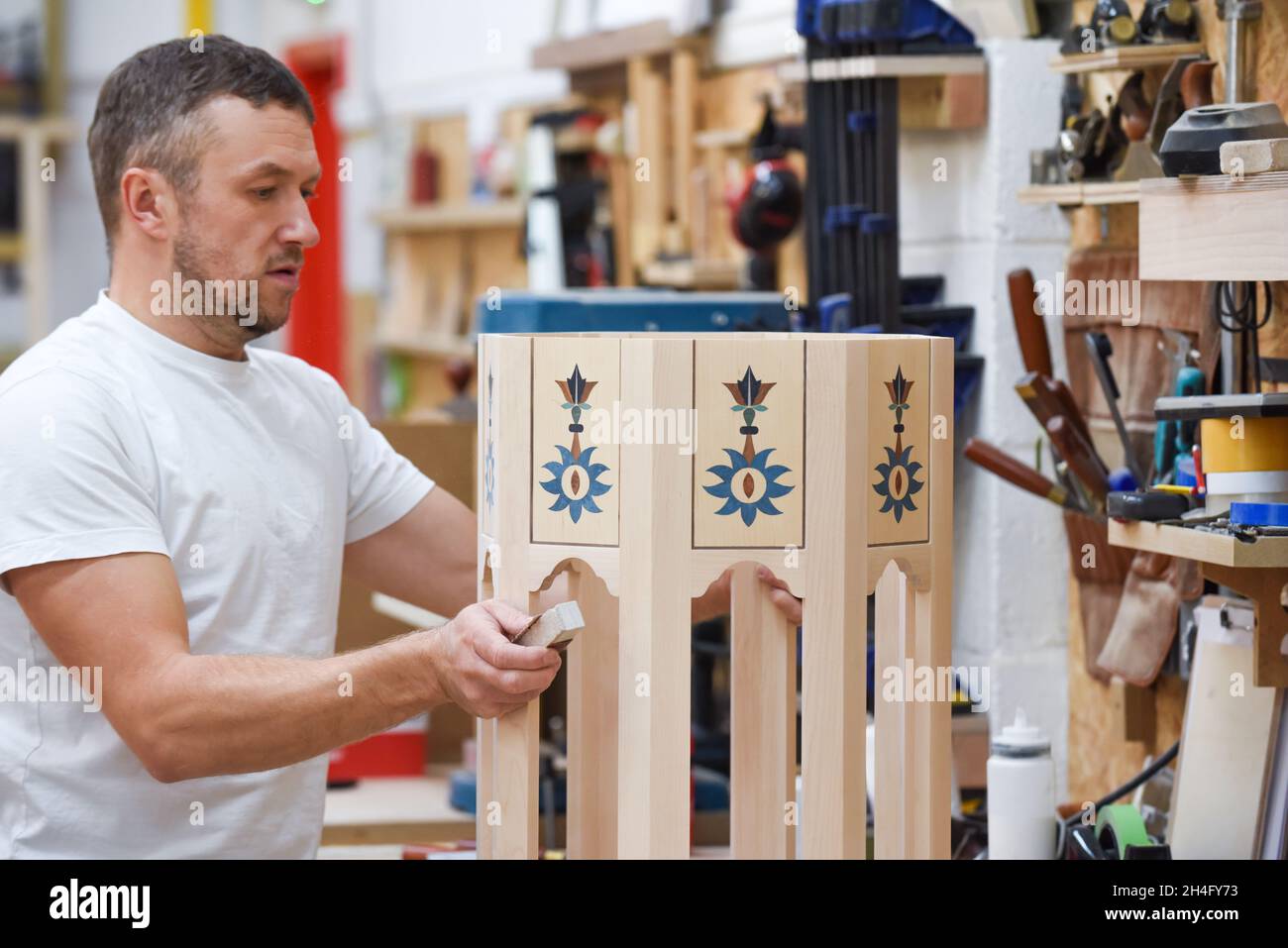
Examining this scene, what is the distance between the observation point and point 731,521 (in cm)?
117

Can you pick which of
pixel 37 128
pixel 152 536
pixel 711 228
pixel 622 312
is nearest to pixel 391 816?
pixel 622 312

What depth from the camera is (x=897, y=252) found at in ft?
7.42

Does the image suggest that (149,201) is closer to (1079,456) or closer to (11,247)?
(1079,456)

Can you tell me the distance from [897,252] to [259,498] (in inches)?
38.3

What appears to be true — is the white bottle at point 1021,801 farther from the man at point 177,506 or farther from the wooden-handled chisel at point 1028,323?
the man at point 177,506

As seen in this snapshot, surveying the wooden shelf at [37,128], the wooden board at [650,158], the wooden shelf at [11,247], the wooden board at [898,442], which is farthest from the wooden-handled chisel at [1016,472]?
the wooden shelf at [37,128]

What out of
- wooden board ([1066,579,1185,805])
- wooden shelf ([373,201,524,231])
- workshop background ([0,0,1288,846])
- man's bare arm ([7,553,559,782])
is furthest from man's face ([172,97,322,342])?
wooden shelf ([373,201,524,231])

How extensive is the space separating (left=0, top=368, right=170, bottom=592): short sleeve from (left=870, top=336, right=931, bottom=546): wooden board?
2.13 ft

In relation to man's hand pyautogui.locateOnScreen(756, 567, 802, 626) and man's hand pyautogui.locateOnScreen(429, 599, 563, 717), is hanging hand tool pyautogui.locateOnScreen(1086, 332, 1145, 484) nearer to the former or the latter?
man's hand pyautogui.locateOnScreen(756, 567, 802, 626)

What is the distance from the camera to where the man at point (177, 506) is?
1426 mm

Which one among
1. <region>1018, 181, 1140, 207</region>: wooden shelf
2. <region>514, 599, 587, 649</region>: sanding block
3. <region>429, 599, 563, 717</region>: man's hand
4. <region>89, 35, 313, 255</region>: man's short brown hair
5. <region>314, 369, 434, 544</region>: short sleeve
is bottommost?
<region>429, 599, 563, 717</region>: man's hand

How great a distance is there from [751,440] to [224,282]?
0.69 meters

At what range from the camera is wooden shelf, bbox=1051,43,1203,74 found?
185 centimetres
